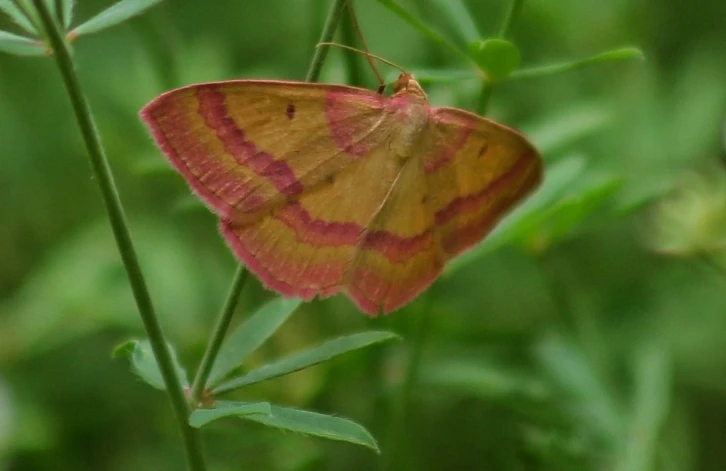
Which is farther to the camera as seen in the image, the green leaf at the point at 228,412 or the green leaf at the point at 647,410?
the green leaf at the point at 647,410

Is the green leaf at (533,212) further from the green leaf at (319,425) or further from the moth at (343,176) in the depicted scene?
the green leaf at (319,425)

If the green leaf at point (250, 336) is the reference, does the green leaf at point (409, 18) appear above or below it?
above

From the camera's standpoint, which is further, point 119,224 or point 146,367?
point 146,367

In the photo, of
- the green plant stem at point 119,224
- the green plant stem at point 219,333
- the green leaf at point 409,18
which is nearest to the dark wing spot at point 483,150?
the green leaf at point 409,18

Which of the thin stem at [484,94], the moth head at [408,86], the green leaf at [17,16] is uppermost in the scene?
the thin stem at [484,94]

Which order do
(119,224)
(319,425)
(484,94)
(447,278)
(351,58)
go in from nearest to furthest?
1. (119,224)
2. (319,425)
3. (484,94)
4. (351,58)
5. (447,278)

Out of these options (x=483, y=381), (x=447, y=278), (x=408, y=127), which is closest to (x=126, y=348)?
(x=408, y=127)

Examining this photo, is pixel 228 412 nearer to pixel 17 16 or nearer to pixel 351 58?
pixel 17 16

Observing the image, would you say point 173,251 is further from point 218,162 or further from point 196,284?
point 218,162
